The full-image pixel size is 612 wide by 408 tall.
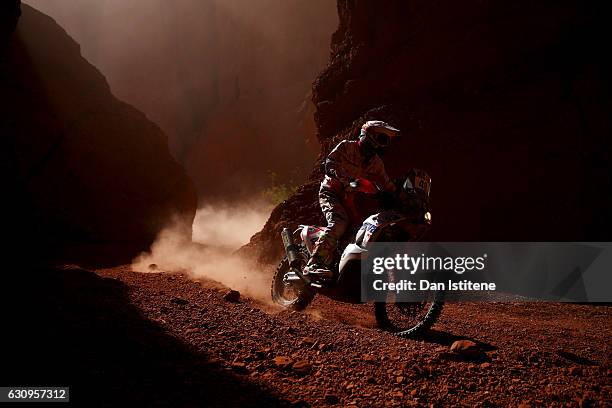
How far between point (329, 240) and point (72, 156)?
1396 centimetres

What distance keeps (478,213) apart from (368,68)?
17.3 ft

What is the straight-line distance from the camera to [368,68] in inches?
460

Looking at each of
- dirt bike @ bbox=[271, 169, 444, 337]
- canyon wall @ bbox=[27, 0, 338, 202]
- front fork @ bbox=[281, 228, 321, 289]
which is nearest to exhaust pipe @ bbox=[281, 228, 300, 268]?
front fork @ bbox=[281, 228, 321, 289]

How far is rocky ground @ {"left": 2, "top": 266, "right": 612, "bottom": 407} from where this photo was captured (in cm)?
254

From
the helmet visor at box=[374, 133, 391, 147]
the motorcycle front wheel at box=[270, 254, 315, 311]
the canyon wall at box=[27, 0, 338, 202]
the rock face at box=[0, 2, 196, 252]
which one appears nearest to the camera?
the helmet visor at box=[374, 133, 391, 147]

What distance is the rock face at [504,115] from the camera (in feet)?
27.6

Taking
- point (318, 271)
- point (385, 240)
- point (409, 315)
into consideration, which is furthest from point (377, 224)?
point (409, 315)

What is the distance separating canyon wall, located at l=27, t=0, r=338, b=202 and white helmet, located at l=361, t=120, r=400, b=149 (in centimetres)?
3130

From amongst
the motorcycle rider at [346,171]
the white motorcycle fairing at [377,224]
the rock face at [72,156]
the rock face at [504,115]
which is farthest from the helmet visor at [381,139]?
the rock face at [72,156]

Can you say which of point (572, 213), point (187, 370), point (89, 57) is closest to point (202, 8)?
point (89, 57)

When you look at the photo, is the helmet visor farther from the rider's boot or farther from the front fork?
the front fork

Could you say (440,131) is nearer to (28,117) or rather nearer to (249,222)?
(28,117)

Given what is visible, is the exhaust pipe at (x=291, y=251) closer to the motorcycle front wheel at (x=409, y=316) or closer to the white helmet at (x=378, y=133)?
the motorcycle front wheel at (x=409, y=316)

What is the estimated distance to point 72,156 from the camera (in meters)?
15.6
